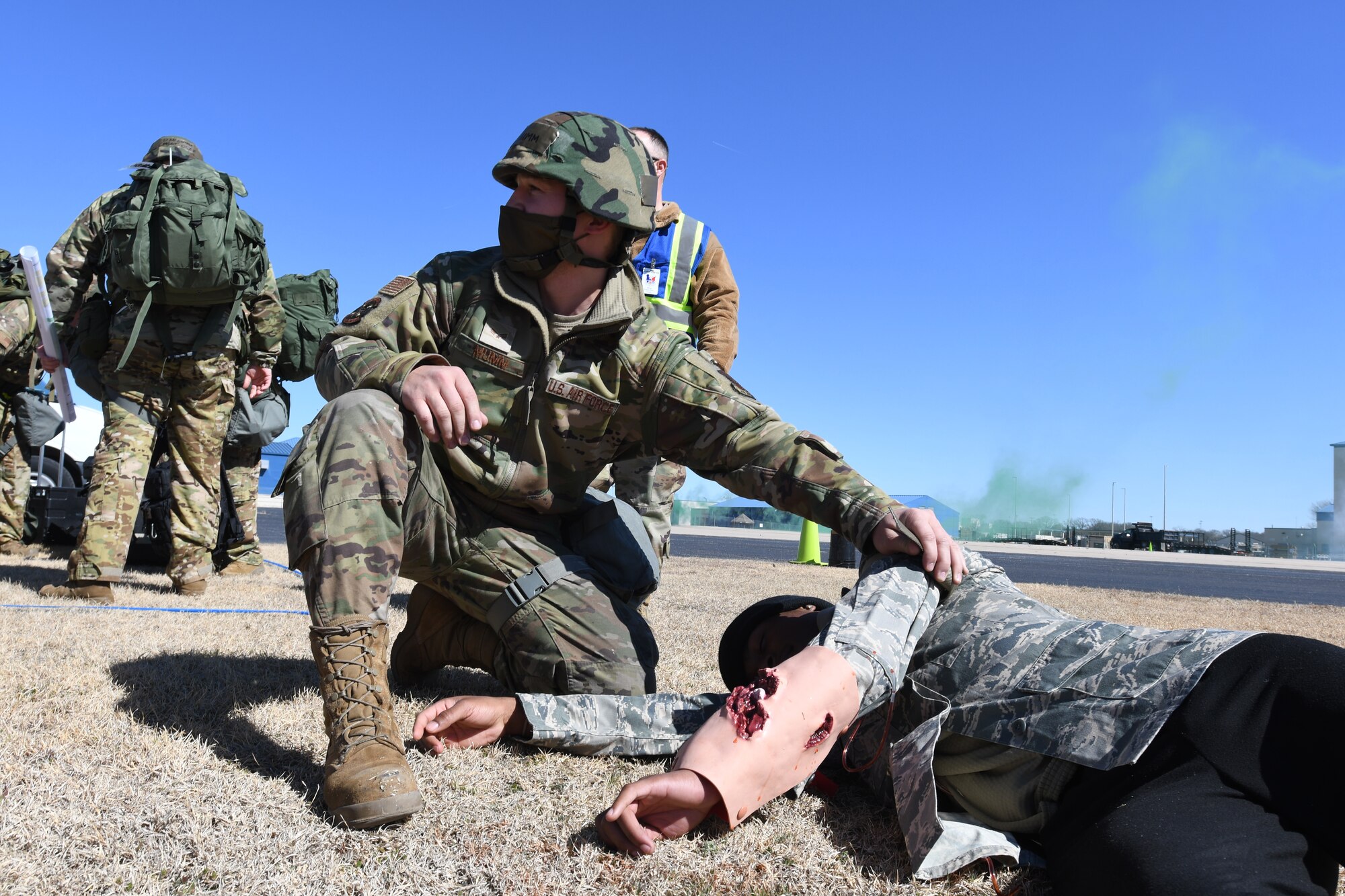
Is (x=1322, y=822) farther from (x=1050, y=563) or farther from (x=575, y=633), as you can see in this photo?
(x=1050, y=563)

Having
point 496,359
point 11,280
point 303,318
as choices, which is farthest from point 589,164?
point 11,280

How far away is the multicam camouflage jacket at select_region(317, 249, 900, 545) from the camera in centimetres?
279

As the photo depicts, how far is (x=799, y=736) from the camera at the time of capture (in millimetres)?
1917

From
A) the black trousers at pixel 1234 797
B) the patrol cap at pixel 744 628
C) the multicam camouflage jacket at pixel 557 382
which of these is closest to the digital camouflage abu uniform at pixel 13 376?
the multicam camouflage jacket at pixel 557 382

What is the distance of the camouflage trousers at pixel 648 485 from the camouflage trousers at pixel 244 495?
3.38m

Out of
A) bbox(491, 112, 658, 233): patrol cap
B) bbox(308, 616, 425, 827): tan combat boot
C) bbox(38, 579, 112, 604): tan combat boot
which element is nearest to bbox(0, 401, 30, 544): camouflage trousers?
bbox(38, 579, 112, 604): tan combat boot

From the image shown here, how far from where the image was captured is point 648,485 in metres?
4.85

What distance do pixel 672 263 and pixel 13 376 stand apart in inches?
207

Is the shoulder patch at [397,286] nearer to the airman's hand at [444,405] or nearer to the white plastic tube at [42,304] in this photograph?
the airman's hand at [444,405]

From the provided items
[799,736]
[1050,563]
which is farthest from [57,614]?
[1050,563]

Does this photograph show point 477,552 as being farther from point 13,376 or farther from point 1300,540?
point 1300,540

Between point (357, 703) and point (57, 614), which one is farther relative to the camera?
point (57, 614)

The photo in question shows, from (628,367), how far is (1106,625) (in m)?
1.47

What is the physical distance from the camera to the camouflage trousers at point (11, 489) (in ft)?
24.0
